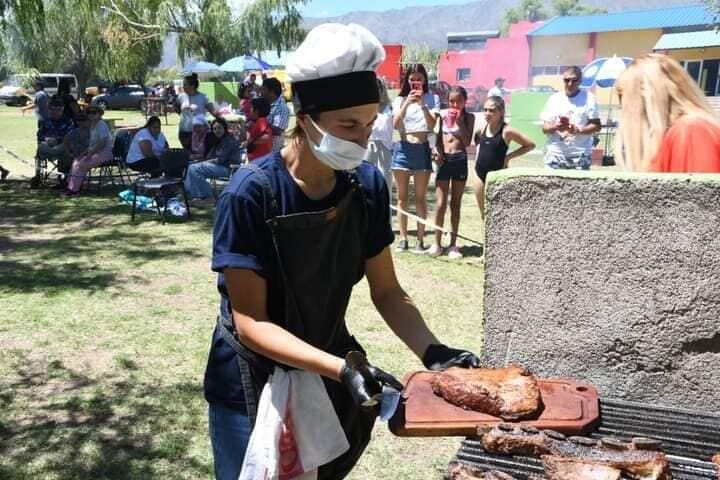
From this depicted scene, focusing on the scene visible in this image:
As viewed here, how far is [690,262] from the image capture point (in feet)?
8.97

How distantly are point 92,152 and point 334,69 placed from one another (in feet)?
34.9

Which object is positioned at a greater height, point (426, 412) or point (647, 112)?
point (647, 112)

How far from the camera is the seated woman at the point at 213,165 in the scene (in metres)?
10.3

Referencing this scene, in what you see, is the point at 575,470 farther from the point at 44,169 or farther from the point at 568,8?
the point at 568,8

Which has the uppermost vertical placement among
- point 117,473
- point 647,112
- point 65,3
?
point 65,3

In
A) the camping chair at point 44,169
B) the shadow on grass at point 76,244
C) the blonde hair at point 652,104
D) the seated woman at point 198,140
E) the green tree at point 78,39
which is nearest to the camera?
the blonde hair at point 652,104

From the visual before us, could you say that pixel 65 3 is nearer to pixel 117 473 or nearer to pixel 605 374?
pixel 117 473

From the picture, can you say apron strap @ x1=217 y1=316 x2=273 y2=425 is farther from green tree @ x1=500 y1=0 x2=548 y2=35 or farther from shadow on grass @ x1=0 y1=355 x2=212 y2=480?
green tree @ x1=500 y1=0 x2=548 y2=35

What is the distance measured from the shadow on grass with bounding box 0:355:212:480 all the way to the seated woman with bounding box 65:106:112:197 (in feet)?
23.9

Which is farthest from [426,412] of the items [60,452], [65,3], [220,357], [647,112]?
[65,3]

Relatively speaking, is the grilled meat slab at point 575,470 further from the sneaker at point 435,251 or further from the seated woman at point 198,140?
the seated woman at point 198,140

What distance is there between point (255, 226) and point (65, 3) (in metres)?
12.7

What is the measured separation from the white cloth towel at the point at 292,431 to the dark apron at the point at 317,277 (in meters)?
0.05

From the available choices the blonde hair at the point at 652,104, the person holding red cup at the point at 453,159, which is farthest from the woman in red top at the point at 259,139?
the blonde hair at the point at 652,104
